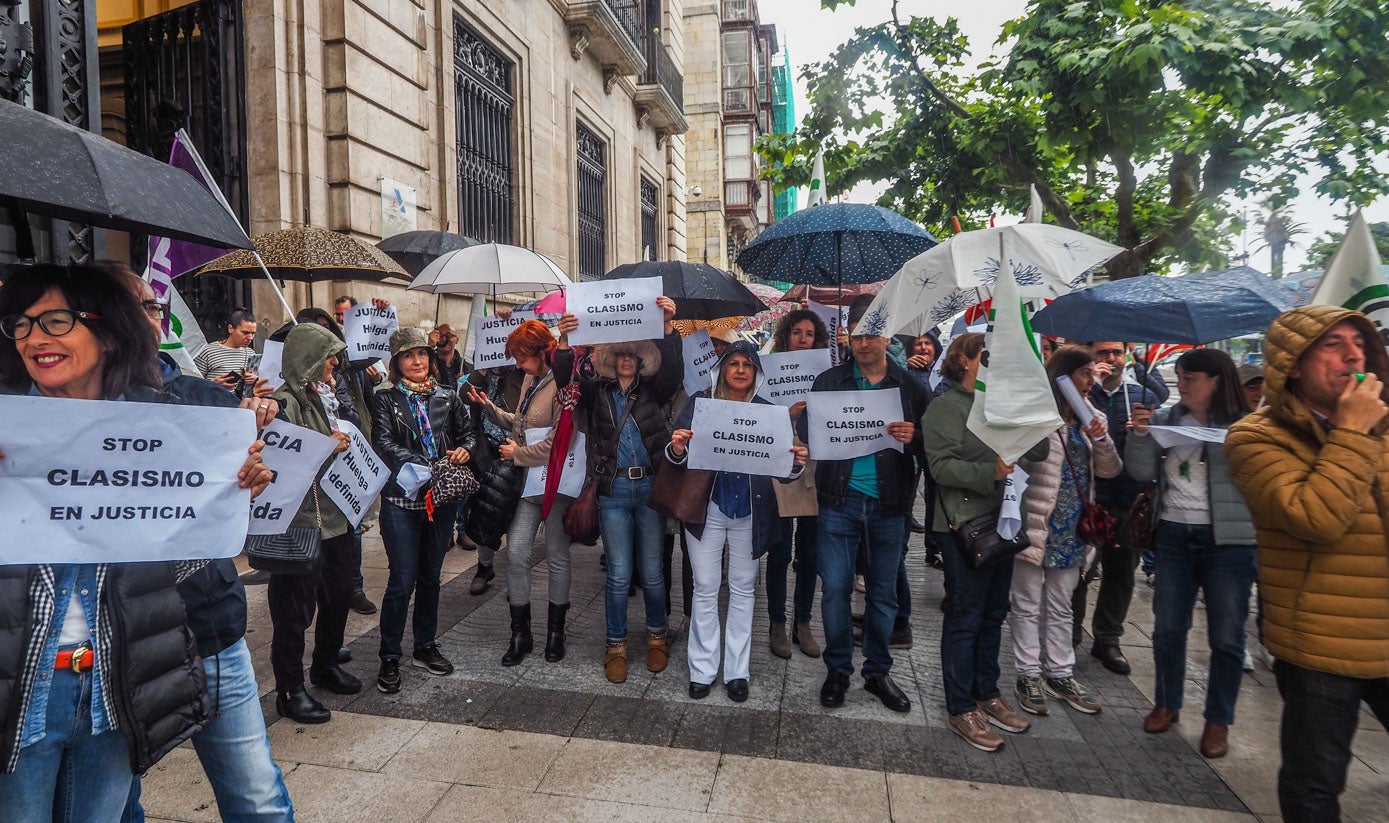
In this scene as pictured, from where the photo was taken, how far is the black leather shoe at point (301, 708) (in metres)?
3.91

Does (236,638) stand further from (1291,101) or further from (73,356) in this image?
(1291,101)

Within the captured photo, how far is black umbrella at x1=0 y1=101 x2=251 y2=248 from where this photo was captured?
183 centimetres

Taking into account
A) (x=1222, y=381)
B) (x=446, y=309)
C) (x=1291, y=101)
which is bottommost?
(x=1222, y=381)

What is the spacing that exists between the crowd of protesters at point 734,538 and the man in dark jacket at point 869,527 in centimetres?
2

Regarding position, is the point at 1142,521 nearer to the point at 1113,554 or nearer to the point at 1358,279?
the point at 1113,554

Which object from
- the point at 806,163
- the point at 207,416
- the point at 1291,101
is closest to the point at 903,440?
the point at 207,416

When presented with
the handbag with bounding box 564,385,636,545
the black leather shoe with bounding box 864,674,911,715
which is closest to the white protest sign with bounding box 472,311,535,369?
the handbag with bounding box 564,385,636,545

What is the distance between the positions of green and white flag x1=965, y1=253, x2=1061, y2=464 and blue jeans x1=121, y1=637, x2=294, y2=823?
9.30ft

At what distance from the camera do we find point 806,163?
11.4 meters

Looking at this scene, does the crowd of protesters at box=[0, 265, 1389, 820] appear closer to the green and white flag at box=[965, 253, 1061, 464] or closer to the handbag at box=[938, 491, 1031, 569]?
the handbag at box=[938, 491, 1031, 569]

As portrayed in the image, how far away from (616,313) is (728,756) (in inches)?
92.3

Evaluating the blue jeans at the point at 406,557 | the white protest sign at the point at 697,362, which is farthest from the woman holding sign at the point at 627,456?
the blue jeans at the point at 406,557

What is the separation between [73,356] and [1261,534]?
11.7ft

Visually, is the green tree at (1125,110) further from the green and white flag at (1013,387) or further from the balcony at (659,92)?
the balcony at (659,92)
